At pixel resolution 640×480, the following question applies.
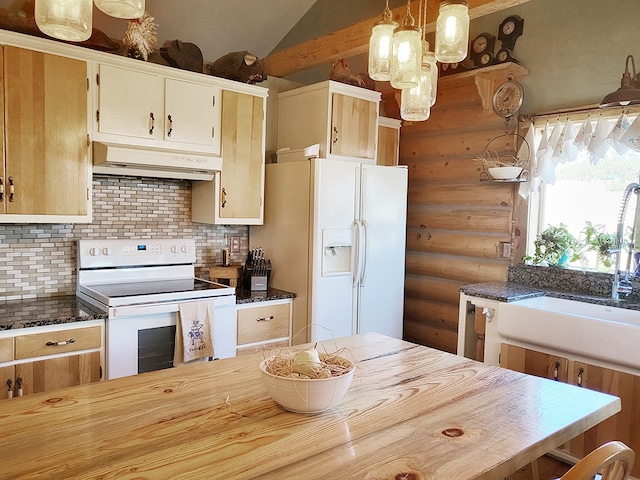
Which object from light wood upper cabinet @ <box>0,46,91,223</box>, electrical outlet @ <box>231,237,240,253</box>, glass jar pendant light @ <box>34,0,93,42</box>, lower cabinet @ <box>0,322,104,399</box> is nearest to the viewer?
glass jar pendant light @ <box>34,0,93,42</box>

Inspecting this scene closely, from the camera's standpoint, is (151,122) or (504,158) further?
(504,158)

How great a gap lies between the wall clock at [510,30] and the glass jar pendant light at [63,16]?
3.03 meters

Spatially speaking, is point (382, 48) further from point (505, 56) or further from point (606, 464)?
point (505, 56)

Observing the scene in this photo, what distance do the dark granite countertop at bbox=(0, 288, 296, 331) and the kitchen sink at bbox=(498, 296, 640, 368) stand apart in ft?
7.20

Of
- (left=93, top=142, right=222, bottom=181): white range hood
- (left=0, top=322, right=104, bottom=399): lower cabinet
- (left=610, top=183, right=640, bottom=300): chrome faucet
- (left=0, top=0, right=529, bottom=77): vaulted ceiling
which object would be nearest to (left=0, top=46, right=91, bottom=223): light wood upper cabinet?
(left=93, top=142, right=222, bottom=181): white range hood

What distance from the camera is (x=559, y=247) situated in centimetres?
321

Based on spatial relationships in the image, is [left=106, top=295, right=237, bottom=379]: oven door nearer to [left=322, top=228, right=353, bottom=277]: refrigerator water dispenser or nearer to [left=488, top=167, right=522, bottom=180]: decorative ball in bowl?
[left=322, top=228, right=353, bottom=277]: refrigerator water dispenser

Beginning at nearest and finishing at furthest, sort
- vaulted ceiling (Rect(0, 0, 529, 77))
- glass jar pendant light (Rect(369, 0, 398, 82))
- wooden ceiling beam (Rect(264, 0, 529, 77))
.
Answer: glass jar pendant light (Rect(369, 0, 398, 82)), wooden ceiling beam (Rect(264, 0, 529, 77)), vaulted ceiling (Rect(0, 0, 529, 77))

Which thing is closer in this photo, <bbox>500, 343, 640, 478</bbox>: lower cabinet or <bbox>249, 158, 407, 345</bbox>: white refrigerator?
<bbox>500, 343, 640, 478</bbox>: lower cabinet

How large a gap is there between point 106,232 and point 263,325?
1.14 metres

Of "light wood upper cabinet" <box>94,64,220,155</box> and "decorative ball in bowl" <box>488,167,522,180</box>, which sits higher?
"light wood upper cabinet" <box>94,64,220,155</box>

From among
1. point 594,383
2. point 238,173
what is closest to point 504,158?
point 594,383

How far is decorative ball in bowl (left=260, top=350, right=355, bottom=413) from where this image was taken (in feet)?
4.16

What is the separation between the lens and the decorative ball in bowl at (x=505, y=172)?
10.8 feet
